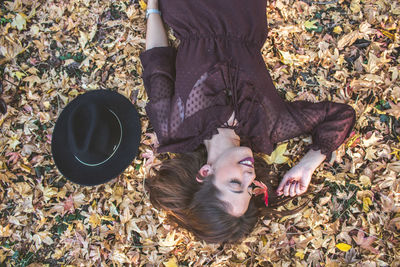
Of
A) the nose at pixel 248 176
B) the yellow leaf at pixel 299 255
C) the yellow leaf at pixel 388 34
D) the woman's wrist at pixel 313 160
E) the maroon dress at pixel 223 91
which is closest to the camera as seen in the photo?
the nose at pixel 248 176

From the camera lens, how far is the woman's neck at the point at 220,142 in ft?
9.18

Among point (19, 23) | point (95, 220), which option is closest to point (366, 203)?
point (95, 220)

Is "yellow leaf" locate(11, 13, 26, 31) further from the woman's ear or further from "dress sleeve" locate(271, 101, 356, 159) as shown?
"dress sleeve" locate(271, 101, 356, 159)

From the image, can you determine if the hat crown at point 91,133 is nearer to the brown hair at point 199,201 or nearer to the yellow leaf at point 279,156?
the brown hair at point 199,201

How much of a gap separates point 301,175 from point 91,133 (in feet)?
7.61

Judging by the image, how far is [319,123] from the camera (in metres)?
3.11

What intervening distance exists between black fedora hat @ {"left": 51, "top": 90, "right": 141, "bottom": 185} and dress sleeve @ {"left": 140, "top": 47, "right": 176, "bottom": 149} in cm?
40

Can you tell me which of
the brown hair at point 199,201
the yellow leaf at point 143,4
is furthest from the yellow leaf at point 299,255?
the yellow leaf at point 143,4

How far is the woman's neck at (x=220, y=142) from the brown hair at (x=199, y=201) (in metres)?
0.20

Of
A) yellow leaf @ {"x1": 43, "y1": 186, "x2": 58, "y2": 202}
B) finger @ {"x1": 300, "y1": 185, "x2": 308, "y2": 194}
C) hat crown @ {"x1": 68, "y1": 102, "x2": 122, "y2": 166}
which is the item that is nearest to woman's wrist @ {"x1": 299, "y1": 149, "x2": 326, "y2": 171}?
finger @ {"x1": 300, "y1": 185, "x2": 308, "y2": 194}

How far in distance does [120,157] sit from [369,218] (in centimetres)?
301

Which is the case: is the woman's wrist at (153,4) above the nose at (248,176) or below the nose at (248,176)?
above

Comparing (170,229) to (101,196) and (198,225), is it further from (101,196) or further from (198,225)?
(101,196)

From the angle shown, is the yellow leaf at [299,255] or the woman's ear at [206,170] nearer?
the woman's ear at [206,170]
